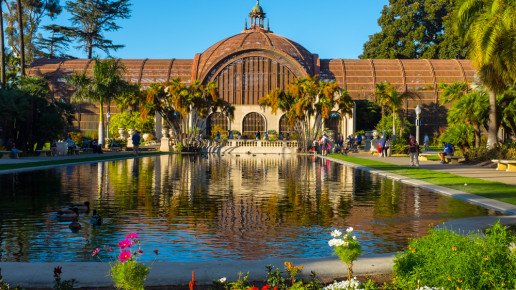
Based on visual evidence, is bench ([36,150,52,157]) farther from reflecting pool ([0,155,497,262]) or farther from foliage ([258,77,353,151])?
foliage ([258,77,353,151])

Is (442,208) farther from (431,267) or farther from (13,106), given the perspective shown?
(13,106)

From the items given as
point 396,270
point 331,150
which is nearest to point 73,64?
point 331,150

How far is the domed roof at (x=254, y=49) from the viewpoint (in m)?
77.6

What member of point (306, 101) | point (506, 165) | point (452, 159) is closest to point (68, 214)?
point (506, 165)

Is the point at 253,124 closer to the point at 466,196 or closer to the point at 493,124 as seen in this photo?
the point at 493,124

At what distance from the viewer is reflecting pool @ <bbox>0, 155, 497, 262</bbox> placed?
9.34 m

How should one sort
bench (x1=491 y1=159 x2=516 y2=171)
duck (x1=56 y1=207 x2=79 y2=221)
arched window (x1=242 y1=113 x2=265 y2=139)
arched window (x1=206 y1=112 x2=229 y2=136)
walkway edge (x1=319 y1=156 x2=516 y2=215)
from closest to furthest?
duck (x1=56 y1=207 x2=79 y2=221) → walkway edge (x1=319 y1=156 x2=516 y2=215) → bench (x1=491 y1=159 x2=516 y2=171) → arched window (x1=206 y1=112 x2=229 y2=136) → arched window (x1=242 y1=113 x2=265 y2=139)

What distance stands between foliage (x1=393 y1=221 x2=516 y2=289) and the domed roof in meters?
72.0

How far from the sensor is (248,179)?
23.3 m

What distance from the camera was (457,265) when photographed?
590 cm

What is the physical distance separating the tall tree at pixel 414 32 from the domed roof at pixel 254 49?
829 inches

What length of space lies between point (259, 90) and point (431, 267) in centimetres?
7237

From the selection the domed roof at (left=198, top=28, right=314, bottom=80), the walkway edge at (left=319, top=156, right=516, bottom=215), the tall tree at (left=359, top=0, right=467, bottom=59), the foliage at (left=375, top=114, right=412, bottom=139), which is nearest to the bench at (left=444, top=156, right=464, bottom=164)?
the walkway edge at (left=319, top=156, right=516, bottom=215)

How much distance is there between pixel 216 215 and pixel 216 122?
65.5m
